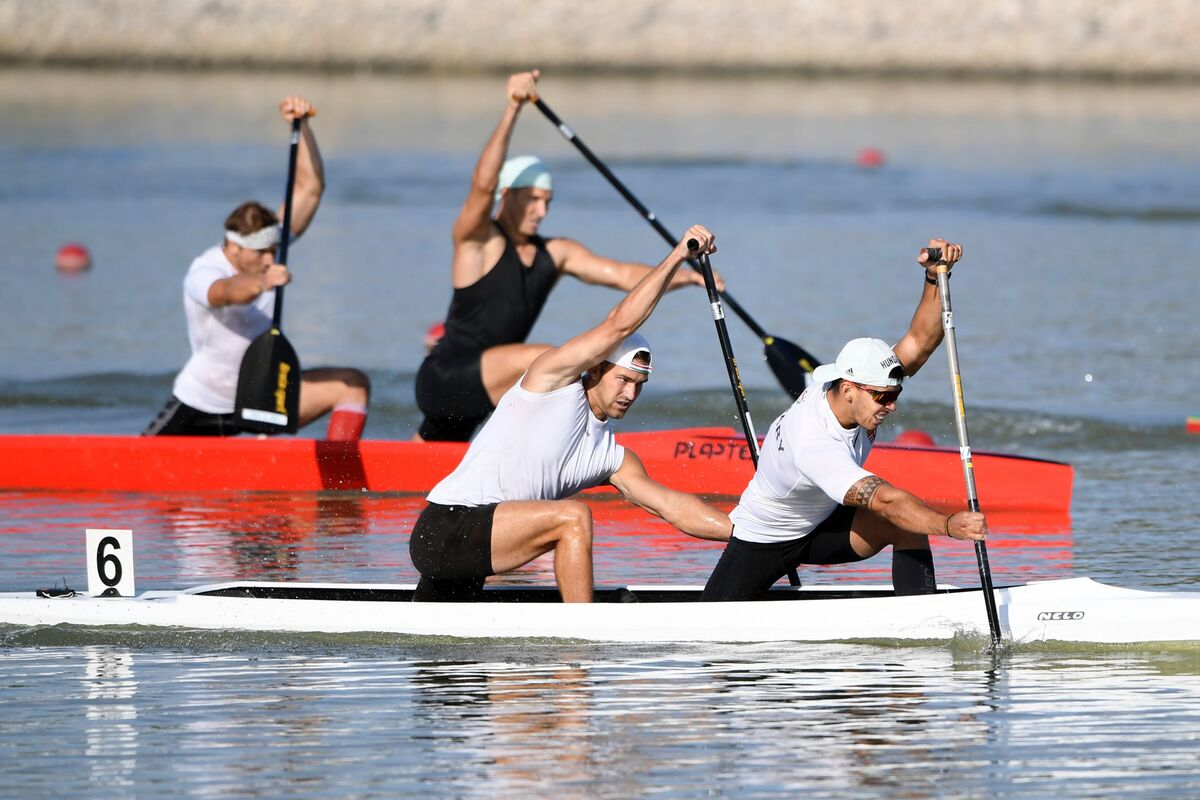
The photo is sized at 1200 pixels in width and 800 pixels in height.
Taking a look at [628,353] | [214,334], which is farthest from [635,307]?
[214,334]

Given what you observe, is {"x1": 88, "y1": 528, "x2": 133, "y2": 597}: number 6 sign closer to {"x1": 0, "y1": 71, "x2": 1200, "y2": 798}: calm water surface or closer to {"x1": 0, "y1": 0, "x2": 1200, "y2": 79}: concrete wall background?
{"x1": 0, "y1": 71, "x2": 1200, "y2": 798}: calm water surface

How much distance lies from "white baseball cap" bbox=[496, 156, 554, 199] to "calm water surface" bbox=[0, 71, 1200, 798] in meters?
1.71

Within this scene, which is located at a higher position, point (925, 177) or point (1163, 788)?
point (925, 177)

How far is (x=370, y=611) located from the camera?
24.3 feet

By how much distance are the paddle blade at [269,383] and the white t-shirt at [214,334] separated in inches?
6.4

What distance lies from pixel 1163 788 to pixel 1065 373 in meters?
8.74

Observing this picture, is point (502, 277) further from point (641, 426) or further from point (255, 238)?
point (641, 426)

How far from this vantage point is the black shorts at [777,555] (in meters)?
7.45

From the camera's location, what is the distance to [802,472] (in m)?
7.13

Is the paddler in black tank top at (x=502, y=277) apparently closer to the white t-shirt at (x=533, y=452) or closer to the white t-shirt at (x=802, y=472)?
the white t-shirt at (x=533, y=452)

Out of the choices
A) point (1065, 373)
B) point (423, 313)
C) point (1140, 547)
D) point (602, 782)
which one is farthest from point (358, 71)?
point (602, 782)

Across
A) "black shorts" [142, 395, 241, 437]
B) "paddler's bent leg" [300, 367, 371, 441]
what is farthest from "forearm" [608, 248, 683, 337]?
"black shorts" [142, 395, 241, 437]

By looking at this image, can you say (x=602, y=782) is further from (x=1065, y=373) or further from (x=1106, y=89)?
(x=1106, y=89)

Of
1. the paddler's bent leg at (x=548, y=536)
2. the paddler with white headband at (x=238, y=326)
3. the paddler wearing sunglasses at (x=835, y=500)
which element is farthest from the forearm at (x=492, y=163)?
the paddler's bent leg at (x=548, y=536)
